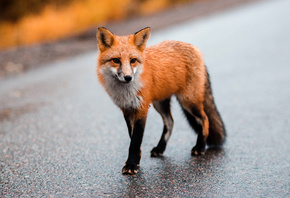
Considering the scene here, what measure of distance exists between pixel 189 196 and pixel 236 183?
0.56 metres

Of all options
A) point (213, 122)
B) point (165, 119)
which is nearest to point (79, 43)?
point (165, 119)

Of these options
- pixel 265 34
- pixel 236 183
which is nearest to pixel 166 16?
pixel 265 34

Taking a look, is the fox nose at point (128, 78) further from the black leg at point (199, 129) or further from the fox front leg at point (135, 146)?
the black leg at point (199, 129)

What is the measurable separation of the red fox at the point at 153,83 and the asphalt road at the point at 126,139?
260mm

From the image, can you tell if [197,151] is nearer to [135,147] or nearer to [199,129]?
[199,129]

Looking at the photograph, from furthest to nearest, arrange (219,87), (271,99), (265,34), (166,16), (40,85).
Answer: (166,16) < (265,34) < (40,85) < (219,87) < (271,99)

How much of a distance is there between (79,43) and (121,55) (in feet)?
27.6

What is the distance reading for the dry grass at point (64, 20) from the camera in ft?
42.5

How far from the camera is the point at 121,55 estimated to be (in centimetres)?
412

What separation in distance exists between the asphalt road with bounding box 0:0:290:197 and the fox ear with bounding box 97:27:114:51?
4.41ft

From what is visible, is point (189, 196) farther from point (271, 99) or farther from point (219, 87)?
point (219, 87)

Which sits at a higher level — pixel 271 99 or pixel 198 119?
pixel 198 119

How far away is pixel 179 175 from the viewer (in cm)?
421

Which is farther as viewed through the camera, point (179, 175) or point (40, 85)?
point (40, 85)
